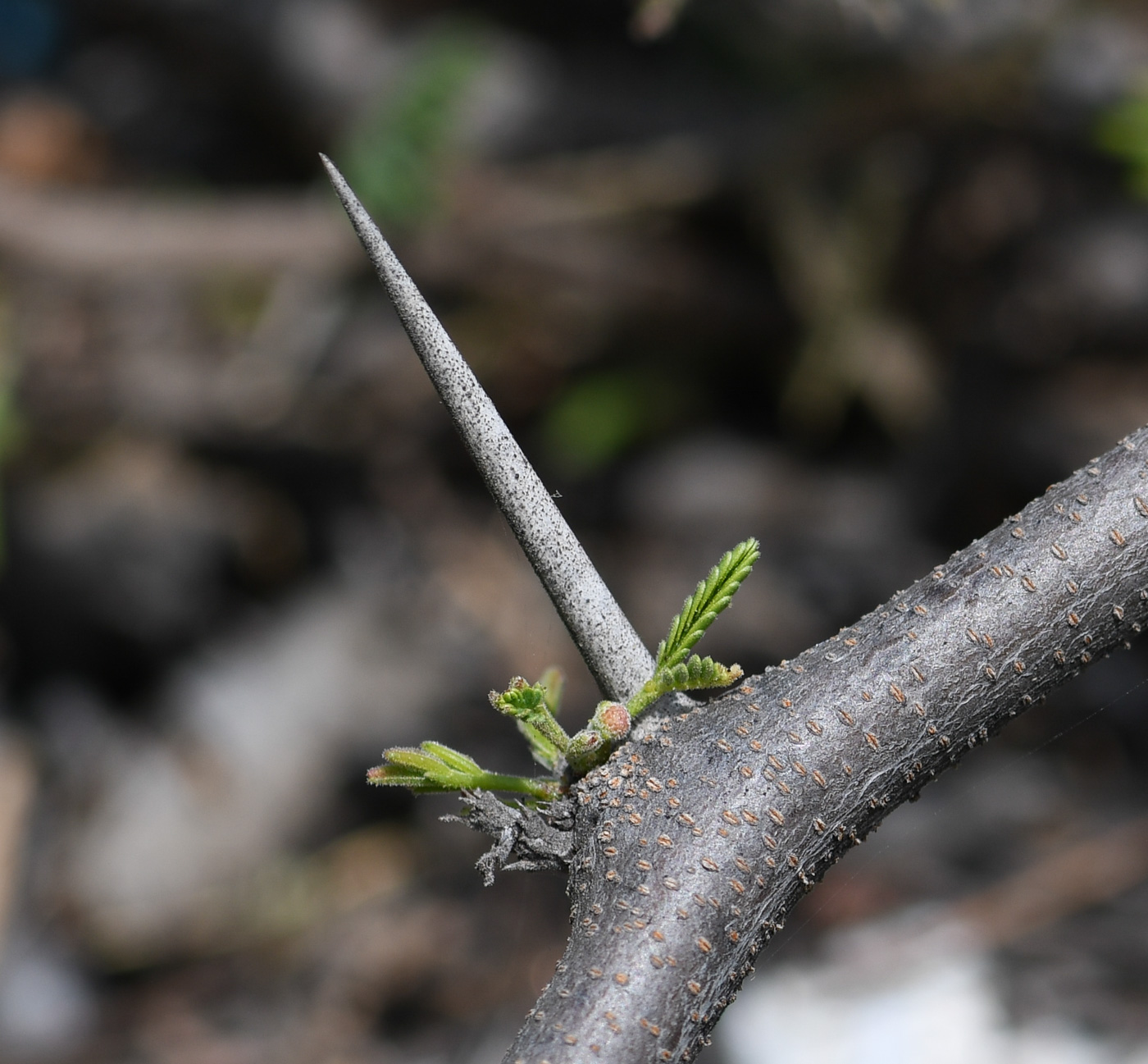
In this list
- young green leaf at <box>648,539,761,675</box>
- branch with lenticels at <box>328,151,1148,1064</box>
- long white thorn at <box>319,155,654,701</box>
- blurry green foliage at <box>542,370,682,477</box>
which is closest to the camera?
long white thorn at <box>319,155,654,701</box>

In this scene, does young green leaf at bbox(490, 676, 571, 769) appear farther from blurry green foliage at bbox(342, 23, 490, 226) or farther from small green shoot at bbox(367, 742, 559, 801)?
blurry green foliage at bbox(342, 23, 490, 226)

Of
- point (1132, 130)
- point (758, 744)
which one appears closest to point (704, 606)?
point (758, 744)

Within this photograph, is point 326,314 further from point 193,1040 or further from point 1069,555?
point 1069,555

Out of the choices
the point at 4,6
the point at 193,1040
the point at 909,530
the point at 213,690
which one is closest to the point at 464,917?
the point at 193,1040

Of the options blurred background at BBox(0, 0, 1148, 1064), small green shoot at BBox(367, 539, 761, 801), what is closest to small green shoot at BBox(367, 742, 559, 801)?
small green shoot at BBox(367, 539, 761, 801)

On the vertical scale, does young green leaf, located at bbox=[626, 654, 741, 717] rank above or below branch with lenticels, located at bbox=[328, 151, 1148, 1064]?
above

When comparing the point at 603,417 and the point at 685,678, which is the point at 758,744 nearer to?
the point at 685,678
